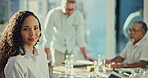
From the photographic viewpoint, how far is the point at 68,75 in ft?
8.91

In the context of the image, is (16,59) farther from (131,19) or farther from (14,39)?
(131,19)

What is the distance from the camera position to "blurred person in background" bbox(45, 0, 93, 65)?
3730 millimetres

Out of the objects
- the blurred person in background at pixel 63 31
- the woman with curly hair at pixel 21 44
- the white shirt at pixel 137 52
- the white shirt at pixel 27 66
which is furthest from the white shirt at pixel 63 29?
the woman with curly hair at pixel 21 44

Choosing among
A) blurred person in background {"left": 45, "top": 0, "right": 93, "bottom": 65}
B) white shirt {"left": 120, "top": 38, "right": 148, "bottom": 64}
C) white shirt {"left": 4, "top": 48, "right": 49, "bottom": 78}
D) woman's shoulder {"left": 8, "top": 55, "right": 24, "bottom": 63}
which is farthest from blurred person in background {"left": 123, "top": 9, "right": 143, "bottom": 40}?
woman's shoulder {"left": 8, "top": 55, "right": 24, "bottom": 63}

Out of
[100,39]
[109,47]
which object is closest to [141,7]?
[109,47]

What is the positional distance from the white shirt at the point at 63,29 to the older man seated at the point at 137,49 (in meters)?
0.76

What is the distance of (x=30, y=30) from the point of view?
177 cm

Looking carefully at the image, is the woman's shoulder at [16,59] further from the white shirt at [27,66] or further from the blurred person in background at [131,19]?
the blurred person in background at [131,19]

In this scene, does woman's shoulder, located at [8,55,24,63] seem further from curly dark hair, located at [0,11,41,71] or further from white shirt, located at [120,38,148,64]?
white shirt, located at [120,38,148,64]

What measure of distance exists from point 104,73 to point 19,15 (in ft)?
Answer: 4.02

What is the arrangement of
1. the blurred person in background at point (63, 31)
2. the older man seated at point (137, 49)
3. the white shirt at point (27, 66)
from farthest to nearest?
the blurred person in background at point (63, 31) → the older man seated at point (137, 49) → the white shirt at point (27, 66)

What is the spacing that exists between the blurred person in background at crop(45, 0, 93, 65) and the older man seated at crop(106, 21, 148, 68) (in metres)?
0.63

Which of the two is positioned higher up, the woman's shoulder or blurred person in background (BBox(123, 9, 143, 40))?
blurred person in background (BBox(123, 9, 143, 40))

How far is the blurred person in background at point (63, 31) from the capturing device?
3730 mm
